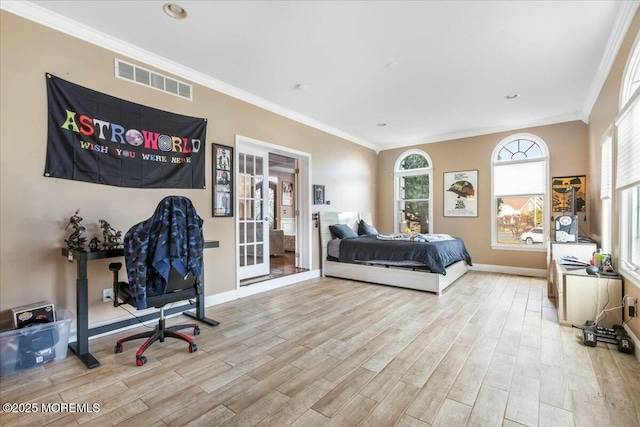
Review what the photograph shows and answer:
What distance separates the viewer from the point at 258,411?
168 cm

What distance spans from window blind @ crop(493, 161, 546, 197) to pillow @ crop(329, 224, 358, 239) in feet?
9.66

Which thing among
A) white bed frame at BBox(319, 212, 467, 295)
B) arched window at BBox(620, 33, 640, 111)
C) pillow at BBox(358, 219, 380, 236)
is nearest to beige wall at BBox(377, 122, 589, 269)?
white bed frame at BBox(319, 212, 467, 295)

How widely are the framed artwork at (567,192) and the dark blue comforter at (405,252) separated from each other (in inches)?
69.1

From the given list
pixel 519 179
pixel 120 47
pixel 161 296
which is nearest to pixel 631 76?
pixel 519 179

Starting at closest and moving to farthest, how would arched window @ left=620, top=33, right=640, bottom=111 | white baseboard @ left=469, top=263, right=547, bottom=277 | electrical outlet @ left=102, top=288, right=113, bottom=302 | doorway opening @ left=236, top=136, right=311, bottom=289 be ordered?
1. arched window @ left=620, top=33, right=640, bottom=111
2. electrical outlet @ left=102, top=288, right=113, bottom=302
3. doorway opening @ left=236, top=136, right=311, bottom=289
4. white baseboard @ left=469, top=263, right=547, bottom=277

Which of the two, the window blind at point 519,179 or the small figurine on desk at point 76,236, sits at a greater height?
the window blind at point 519,179

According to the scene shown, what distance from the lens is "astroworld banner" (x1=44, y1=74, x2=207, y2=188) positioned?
8.40ft

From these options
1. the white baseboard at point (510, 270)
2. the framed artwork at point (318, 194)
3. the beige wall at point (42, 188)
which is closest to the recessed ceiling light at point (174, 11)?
the beige wall at point (42, 188)

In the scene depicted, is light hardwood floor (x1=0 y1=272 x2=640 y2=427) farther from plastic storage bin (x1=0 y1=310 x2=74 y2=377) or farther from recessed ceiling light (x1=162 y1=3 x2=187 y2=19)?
recessed ceiling light (x1=162 y1=3 x2=187 y2=19)

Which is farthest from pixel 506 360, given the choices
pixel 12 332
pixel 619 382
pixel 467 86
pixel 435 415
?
pixel 12 332

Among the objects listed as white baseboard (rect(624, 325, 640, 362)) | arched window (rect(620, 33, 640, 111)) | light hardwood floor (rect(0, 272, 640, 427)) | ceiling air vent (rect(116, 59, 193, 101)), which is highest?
ceiling air vent (rect(116, 59, 193, 101))

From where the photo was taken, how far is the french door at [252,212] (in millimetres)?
4430

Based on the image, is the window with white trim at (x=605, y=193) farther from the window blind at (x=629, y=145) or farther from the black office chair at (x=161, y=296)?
the black office chair at (x=161, y=296)

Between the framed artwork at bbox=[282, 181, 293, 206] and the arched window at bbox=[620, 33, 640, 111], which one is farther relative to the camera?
the framed artwork at bbox=[282, 181, 293, 206]
